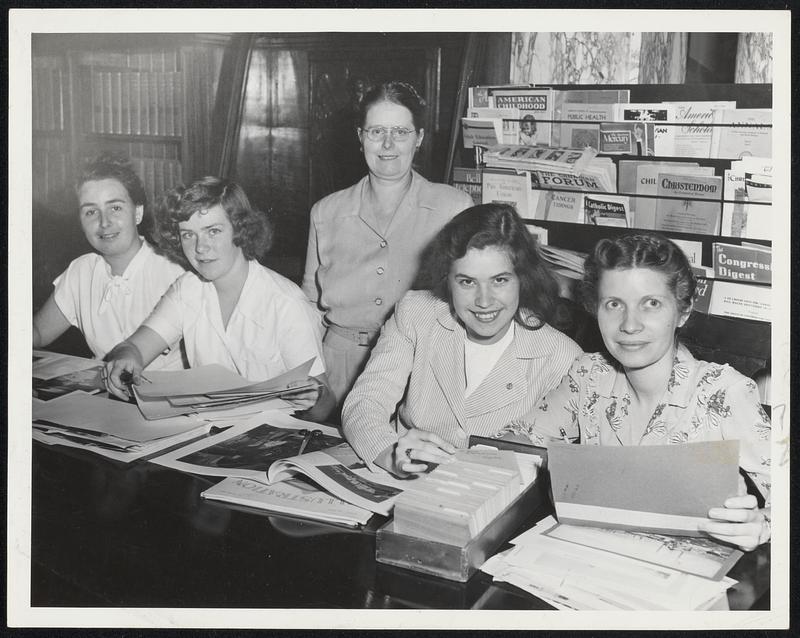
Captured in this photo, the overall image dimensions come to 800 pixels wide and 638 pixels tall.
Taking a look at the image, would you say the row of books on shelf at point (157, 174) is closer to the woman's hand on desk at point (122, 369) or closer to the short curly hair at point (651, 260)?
the woman's hand on desk at point (122, 369)

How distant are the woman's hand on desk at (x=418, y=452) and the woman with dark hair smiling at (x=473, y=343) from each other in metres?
0.18

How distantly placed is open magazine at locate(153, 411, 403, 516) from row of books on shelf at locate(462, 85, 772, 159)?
2.92ft

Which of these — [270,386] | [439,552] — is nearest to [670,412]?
[439,552]

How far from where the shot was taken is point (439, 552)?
1.04m

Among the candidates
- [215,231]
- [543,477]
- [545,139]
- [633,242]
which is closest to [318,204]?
[215,231]

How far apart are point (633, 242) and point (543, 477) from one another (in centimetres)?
52

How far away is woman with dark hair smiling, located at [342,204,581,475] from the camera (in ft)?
5.43

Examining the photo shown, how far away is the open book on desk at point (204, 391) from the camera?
1653mm

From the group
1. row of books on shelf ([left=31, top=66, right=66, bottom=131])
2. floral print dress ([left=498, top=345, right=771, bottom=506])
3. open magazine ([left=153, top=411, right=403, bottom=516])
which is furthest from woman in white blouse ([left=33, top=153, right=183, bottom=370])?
floral print dress ([left=498, top=345, right=771, bottom=506])

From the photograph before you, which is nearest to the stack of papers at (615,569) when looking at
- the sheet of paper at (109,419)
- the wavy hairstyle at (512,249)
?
the wavy hairstyle at (512,249)

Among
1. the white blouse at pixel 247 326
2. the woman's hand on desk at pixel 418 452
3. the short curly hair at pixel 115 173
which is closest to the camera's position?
the woman's hand on desk at pixel 418 452

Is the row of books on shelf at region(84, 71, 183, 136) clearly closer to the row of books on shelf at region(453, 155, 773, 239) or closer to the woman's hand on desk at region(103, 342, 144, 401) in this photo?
the woman's hand on desk at region(103, 342, 144, 401)

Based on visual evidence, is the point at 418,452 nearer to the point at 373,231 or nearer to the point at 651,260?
the point at 651,260

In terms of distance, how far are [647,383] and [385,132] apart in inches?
36.9
